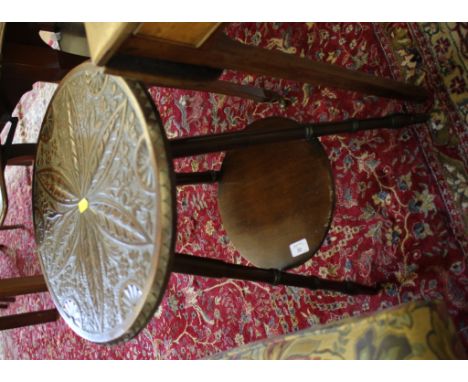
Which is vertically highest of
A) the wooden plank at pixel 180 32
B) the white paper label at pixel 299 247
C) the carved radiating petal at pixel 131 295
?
the wooden plank at pixel 180 32

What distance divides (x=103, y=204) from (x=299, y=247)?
0.60m

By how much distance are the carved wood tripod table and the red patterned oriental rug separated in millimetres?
118

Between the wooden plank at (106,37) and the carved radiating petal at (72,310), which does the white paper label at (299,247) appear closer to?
the carved radiating petal at (72,310)

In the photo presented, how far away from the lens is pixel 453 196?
127cm

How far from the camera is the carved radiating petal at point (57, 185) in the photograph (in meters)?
1.17

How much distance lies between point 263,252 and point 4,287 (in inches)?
58.0

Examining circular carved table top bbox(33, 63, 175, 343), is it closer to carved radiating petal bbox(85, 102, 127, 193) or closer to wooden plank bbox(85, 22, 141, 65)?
carved radiating petal bbox(85, 102, 127, 193)

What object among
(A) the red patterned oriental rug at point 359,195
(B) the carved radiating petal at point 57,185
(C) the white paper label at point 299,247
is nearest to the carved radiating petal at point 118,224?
(B) the carved radiating petal at point 57,185

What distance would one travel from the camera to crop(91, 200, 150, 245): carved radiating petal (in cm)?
92

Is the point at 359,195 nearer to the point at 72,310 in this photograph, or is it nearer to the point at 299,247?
the point at 299,247

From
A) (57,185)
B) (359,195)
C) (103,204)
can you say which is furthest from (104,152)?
(359,195)

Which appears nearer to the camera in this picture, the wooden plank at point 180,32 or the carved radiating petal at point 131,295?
the wooden plank at point 180,32

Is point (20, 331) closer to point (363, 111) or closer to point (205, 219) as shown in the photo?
point (205, 219)
